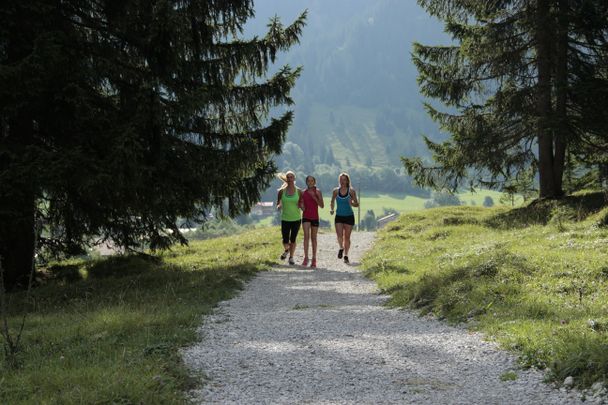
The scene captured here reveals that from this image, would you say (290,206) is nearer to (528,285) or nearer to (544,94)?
(528,285)

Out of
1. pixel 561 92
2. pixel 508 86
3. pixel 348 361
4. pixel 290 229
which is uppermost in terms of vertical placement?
pixel 508 86

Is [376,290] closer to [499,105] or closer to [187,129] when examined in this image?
[187,129]

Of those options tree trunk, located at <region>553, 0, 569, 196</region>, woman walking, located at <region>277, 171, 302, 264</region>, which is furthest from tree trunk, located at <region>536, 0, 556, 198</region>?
woman walking, located at <region>277, 171, 302, 264</region>

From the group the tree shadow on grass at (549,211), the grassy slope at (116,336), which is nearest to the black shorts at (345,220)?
the grassy slope at (116,336)

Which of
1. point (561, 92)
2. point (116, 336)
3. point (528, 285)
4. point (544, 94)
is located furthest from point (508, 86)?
point (116, 336)

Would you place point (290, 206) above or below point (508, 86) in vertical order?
below

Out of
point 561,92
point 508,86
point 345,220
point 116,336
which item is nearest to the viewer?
point 116,336

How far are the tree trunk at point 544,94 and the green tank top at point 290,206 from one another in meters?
8.15

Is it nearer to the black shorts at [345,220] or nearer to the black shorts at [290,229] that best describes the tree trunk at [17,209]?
the black shorts at [290,229]

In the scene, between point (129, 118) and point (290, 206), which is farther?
point (290, 206)

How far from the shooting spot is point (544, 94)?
64.4 feet

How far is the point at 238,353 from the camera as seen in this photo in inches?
241

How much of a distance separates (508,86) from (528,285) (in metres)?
15.3

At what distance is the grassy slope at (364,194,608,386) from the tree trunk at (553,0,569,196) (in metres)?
2.45
